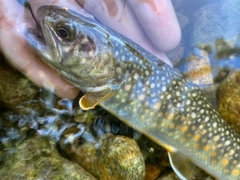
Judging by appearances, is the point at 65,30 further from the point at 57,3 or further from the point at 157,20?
the point at 157,20

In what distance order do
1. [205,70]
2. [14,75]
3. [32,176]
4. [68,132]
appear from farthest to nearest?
[205,70]
[68,132]
[14,75]
[32,176]

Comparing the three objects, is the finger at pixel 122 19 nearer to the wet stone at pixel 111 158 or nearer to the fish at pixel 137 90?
the fish at pixel 137 90

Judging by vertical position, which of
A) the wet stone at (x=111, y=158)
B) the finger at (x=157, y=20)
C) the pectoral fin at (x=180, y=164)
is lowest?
the pectoral fin at (x=180, y=164)

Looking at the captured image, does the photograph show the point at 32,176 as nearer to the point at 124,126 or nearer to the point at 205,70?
the point at 124,126

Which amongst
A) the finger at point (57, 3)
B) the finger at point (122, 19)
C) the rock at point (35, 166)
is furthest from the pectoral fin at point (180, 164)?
the finger at point (57, 3)

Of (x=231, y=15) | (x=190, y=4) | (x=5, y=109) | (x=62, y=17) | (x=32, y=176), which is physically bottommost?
(x=231, y=15)

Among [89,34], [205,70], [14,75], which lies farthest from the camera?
[205,70]

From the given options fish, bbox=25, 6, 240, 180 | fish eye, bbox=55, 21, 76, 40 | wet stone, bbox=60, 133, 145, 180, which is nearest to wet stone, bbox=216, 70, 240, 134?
fish, bbox=25, 6, 240, 180

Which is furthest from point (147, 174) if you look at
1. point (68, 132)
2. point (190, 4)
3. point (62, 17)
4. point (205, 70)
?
point (190, 4)
